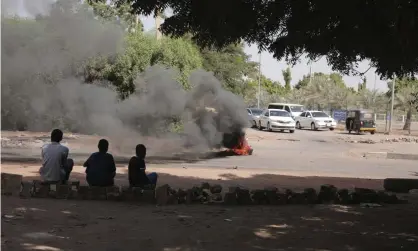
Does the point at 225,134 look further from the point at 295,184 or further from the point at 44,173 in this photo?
the point at 44,173

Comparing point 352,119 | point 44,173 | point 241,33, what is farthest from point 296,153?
point 352,119

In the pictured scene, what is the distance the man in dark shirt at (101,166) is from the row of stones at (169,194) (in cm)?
14

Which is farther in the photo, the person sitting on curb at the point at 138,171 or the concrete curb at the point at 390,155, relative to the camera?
the concrete curb at the point at 390,155

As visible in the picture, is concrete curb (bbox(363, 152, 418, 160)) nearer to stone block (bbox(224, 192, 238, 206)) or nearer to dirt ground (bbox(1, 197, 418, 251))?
dirt ground (bbox(1, 197, 418, 251))

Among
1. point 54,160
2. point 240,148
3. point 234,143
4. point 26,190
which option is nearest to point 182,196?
point 54,160

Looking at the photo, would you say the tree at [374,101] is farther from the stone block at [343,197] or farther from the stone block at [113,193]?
the stone block at [113,193]

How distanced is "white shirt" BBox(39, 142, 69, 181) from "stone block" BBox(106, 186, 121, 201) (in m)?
0.78

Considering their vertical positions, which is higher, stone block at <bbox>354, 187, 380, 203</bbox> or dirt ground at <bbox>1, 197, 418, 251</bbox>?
stone block at <bbox>354, 187, 380, 203</bbox>

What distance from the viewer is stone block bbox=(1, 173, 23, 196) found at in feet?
24.8

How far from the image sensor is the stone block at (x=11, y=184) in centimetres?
756

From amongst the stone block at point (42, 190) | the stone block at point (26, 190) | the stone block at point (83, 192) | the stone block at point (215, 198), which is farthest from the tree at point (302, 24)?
the stone block at point (26, 190)

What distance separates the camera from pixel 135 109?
52.1 ft

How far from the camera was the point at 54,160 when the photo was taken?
7.53 metres

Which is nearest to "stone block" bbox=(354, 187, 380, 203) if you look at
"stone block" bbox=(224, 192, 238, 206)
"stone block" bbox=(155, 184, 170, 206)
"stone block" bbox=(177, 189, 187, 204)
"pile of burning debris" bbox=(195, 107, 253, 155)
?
"stone block" bbox=(224, 192, 238, 206)
